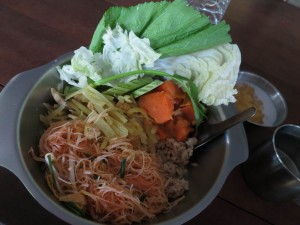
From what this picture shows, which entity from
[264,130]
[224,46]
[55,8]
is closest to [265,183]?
[264,130]

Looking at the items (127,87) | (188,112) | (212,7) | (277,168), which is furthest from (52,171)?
(212,7)

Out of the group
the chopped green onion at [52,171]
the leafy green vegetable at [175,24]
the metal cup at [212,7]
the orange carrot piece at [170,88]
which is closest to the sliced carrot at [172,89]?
the orange carrot piece at [170,88]

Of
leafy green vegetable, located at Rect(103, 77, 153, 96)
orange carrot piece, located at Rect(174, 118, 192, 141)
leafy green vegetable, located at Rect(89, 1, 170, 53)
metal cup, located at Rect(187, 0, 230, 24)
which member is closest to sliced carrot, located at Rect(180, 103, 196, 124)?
orange carrot piece, located at Rect(174, 118, 192, 141)

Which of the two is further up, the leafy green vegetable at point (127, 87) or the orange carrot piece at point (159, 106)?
the leafy green vegetable at point (127, 87)

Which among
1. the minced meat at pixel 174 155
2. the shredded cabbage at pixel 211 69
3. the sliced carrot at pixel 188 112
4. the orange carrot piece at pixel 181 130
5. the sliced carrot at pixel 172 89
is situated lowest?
the minced meat at pixel 174 155

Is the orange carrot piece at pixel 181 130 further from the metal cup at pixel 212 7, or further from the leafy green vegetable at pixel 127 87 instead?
the metal cup at pixel 212 7

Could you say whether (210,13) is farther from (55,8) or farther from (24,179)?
(24,179)
